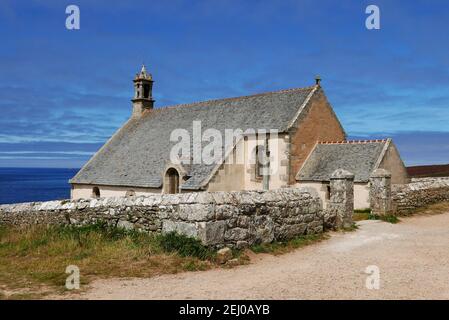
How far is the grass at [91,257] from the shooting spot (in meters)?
7.55

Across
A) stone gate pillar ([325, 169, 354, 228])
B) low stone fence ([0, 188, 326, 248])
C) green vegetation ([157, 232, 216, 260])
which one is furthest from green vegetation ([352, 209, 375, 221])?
green vegetation ([157, 232, 216, 260])

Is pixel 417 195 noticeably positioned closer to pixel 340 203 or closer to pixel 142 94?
pixel 340 203

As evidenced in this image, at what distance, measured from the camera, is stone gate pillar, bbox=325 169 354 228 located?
13.2 metres

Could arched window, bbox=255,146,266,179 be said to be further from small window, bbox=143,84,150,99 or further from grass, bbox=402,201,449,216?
small window, bbox=143,84,150,99

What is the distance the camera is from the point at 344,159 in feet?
70.4

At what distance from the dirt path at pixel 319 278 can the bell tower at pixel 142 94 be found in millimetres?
26017

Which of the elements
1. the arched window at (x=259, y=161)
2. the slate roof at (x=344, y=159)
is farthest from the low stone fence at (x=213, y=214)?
the arched window at (x=259, y=161)

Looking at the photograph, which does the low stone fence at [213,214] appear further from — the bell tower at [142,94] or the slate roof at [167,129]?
the bell tower at [142,94]

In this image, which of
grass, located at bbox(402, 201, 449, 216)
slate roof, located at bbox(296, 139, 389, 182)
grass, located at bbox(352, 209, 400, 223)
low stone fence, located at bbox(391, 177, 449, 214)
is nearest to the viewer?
grass, located at bbox(352, 209, 400, 223)

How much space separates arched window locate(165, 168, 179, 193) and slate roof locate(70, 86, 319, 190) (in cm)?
55

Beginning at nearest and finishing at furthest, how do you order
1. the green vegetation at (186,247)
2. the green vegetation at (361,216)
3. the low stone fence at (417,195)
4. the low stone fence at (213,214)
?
the green vegetation at (186,247), the low stone fence at (213,214), the green vegetation at (361,216), the low stone fence at (417,195)

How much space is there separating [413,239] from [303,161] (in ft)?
36.8
